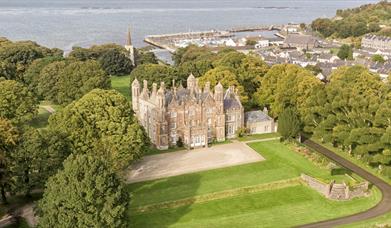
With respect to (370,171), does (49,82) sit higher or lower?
higher

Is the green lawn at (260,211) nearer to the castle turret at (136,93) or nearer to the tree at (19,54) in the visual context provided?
the castle turret at (136,93)

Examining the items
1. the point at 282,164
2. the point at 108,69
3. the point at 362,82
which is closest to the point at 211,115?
the point at 282,164

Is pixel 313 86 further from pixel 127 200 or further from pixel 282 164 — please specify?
pixel 127 200

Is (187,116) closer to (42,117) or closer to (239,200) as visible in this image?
(239,200)

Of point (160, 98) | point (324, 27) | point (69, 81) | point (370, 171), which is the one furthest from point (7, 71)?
point (324, 27)

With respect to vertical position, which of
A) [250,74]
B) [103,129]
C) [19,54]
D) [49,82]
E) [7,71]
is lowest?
[49,82]

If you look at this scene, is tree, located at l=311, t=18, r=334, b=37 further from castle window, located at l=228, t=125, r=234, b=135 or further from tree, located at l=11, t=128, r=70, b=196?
tree, located at l=11, t=128, r=70, b=196

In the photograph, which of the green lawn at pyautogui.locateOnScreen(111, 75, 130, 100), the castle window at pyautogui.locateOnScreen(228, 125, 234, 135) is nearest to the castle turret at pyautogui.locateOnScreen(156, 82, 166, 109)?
the castle window at pyautogui.locateOnScreen(228, 125, 234, 135)
